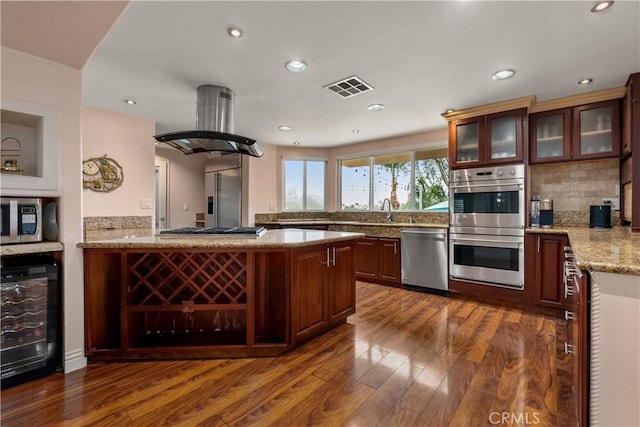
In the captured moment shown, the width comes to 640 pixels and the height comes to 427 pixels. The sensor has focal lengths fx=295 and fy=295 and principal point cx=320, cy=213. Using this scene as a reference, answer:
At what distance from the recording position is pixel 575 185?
11.1 feet

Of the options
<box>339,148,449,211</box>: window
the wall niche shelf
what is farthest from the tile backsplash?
the wall niche shelf

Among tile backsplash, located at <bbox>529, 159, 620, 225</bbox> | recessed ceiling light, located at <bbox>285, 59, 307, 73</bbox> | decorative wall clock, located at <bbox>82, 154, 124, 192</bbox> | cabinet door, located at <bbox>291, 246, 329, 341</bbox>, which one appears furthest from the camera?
decorative wall clock, located at <bbox>82, 154, 124, 192</bbox>

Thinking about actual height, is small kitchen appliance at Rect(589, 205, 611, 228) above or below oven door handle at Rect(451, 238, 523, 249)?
above

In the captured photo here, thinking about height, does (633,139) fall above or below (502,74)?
below

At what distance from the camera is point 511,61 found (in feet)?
7.82

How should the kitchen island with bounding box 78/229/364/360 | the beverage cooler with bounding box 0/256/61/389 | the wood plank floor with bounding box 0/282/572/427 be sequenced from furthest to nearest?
1. the kitchen island with bounding box 78/229/364/360
2. the beverage cooler with bounding box 0/256/61/389
3. the wood plank floor with bounding box 0/282/572/427

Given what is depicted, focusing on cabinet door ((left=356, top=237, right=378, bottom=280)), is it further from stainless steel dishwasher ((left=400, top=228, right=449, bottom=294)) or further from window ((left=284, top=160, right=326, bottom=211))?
window ((left=284, top=160, right=326, bottom=211))

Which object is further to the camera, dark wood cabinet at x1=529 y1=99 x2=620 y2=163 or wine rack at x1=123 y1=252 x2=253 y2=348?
dark wood cabinet at x1=529 y1=99 x2=620 y2=163

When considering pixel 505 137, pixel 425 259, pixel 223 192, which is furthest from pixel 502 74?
pixel 223 192

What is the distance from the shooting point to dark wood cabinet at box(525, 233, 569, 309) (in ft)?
9.96

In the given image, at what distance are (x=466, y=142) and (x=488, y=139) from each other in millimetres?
248

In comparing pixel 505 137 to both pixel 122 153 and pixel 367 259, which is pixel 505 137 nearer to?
pixel 367 259

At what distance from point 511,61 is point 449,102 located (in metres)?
0.94

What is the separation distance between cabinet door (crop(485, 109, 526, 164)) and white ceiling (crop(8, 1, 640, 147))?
27 cm
